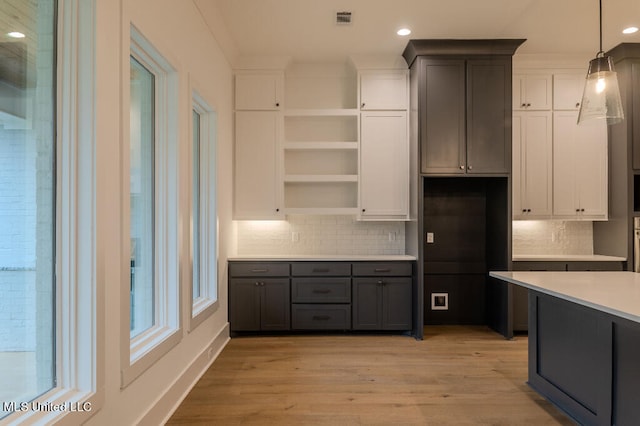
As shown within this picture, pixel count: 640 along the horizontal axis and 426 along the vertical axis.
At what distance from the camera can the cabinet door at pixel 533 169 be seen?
4.03m

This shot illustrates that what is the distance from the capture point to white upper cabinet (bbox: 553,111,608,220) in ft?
13.2

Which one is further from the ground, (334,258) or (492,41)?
(492,41)

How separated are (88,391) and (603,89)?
3048 mm

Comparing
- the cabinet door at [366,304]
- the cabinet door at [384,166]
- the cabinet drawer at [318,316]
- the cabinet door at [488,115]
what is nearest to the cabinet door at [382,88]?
the cabinet door at [384,166]

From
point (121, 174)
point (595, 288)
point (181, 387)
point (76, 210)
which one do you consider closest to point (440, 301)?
point (595, 288)

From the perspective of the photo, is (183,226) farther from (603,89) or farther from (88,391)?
(603,89)

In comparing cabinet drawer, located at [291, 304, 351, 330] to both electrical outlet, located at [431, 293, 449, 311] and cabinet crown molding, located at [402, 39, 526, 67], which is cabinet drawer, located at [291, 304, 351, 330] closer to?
electrical outlet, located at [431, 293, 449, 311]

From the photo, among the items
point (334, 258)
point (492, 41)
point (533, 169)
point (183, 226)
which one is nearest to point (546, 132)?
point (533, 169)

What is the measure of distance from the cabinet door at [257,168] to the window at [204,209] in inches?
28.0

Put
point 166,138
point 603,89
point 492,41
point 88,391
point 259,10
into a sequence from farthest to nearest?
point 492,41, point 259,10, point 166,138, point 603,89, point 88,391

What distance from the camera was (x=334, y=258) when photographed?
13.0 feet

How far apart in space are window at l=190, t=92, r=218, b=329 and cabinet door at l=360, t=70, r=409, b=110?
170cm

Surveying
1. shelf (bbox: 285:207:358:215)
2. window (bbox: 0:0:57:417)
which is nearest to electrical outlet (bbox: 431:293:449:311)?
shelf (bbox: 285:207:358:215)

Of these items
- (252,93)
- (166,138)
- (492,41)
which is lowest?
(166,138)
